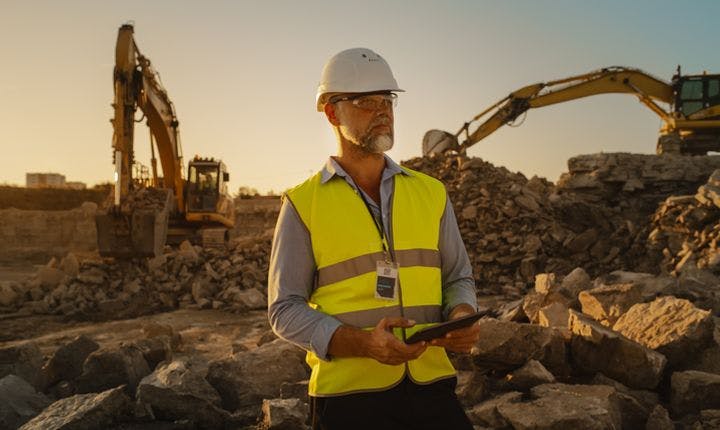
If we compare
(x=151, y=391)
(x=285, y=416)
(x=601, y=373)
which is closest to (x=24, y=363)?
(x=151, y=391)

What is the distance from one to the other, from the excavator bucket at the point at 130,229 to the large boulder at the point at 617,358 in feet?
30.0

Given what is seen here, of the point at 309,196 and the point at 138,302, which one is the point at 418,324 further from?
the point at 138,302

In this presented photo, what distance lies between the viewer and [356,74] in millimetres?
1891

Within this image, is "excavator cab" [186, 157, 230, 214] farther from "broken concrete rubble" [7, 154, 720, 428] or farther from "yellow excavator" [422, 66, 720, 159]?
"yellow excavator" [422, 66, 720, 159]

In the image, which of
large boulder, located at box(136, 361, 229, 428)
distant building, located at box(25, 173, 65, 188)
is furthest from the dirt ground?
distant building, located at box(25, 173, 65, 188)

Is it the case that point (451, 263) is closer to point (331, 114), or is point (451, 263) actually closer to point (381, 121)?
point (381, 121)

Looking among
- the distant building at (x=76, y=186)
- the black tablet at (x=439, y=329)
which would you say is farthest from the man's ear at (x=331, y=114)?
the distant building at (x=76, y=186)

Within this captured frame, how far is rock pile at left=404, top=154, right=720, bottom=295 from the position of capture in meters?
11.1

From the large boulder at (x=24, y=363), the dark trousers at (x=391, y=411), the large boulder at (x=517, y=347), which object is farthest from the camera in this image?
the large boulder at (x=24, y=363)

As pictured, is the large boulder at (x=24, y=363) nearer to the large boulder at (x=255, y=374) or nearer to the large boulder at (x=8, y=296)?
the large boulder at (x=255, y=374)

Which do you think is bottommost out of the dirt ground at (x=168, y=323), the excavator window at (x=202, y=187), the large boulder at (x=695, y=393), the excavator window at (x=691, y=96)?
the dirt ground at (x=168, y=323)

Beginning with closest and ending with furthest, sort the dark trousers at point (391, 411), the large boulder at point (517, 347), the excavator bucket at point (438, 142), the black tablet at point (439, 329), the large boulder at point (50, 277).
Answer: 1. the black tablet at point (439, 329)
2. the dark trousers at point (391, 411)
3. the large boulder at point (517, 347)
4. the large boulder at point (50, 277)
5. the excavator bucket at point (438, 142)

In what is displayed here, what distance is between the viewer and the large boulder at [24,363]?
4.44m

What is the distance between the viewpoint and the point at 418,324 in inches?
72.6
